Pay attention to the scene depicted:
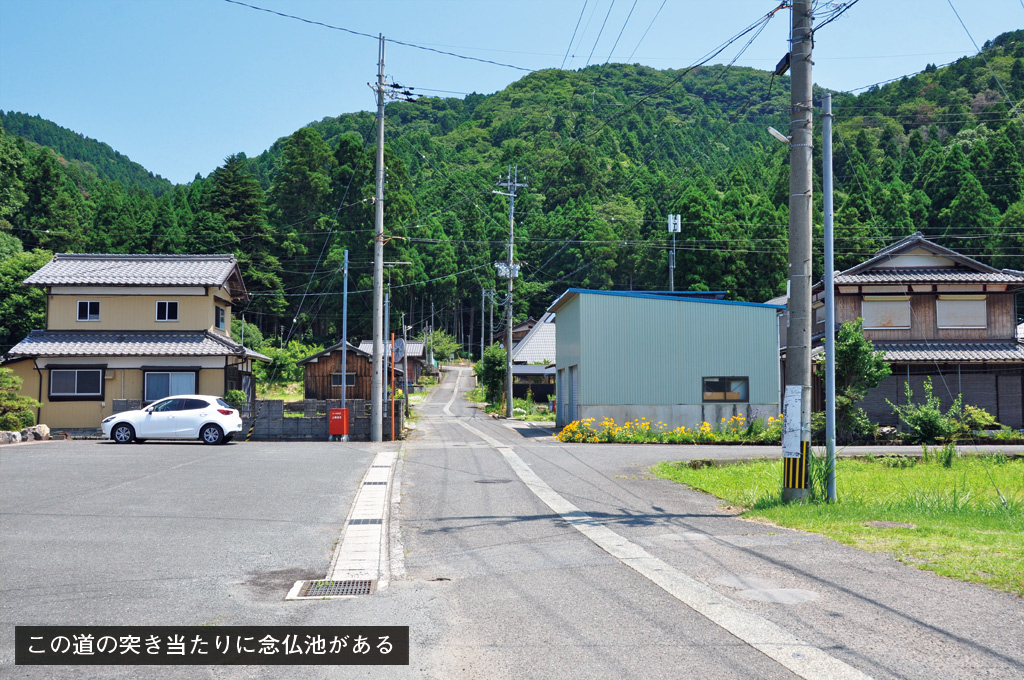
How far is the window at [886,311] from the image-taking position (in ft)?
111

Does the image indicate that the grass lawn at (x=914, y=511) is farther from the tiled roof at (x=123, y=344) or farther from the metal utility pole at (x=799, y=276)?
the tiled roof at (x=123, y=344)

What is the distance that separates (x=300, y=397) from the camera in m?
57.8

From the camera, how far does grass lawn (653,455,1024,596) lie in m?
7.38

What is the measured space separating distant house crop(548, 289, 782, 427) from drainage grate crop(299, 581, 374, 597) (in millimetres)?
21161

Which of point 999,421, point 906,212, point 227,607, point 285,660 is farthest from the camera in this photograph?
point 906,212

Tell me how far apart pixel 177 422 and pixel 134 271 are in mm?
12752

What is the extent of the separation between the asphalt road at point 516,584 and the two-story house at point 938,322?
23478mm

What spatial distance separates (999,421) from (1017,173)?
134 ft

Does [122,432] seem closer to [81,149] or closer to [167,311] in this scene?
[167,311]

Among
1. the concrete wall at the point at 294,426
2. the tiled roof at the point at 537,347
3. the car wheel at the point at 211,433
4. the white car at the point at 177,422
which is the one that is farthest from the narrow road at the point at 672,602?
the tiled roof at the point at 537,347

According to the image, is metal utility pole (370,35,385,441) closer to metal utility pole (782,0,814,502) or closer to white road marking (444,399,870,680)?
metal utility pole (782,0,814,502)

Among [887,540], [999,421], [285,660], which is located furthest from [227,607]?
[999,421]

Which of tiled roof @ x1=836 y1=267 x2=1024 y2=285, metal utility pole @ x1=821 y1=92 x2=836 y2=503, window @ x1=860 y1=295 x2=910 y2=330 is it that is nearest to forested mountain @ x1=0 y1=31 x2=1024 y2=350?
tiled roof @ x1=836 y1=267 x2=1024 y2=285

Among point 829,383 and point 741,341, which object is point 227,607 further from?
point 741,341
